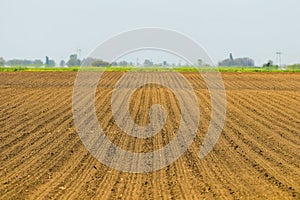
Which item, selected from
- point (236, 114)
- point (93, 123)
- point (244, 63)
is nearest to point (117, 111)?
point (93, 123)

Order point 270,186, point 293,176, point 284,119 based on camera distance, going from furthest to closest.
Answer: point 284,119 < point 293,176 < point 270,186

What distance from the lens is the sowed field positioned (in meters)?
9.66

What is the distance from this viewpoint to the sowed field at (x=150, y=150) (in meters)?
9.66

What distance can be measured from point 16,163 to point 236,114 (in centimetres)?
1056

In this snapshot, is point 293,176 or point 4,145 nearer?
point 293,176

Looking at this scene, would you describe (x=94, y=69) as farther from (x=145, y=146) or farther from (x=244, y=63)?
(x=244, y=63)

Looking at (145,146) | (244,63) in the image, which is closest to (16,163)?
(145,146)

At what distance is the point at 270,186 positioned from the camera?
10.1 meters

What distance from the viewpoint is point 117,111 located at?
20.8 m

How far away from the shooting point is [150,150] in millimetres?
13523

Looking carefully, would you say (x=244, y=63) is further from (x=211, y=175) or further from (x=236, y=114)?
(x=211, y=175)

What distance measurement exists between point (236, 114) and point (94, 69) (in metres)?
31.2

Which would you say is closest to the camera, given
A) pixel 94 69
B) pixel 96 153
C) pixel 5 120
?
pixel 96 153

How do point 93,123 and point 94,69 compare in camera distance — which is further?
point 94,69
